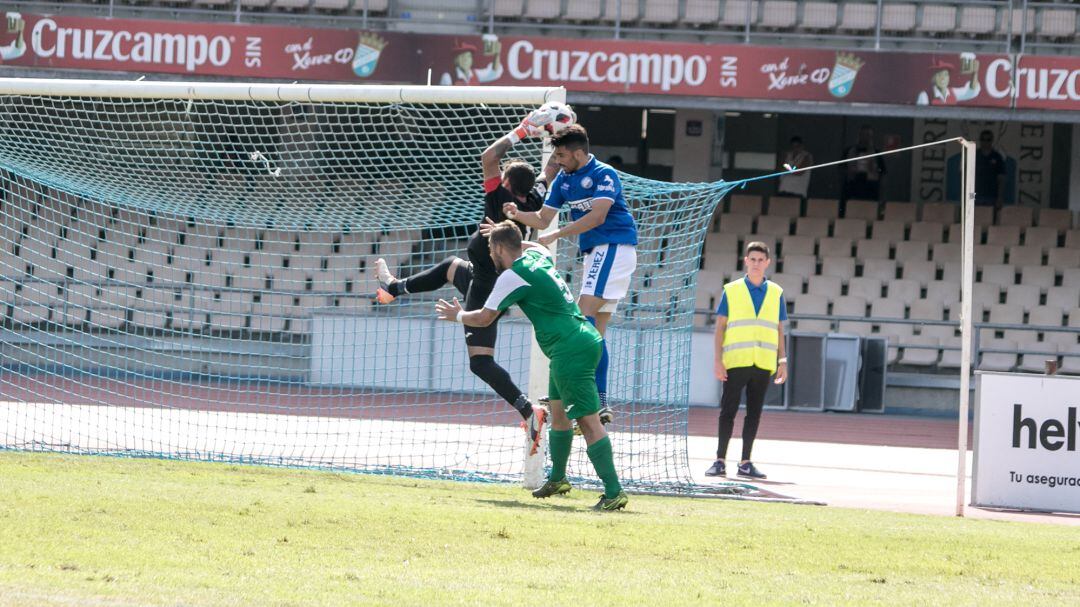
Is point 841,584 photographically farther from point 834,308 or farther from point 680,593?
point 834,308

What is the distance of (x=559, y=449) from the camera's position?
25.8 ft

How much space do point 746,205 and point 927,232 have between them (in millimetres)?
2824

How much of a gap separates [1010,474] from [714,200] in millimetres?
2966

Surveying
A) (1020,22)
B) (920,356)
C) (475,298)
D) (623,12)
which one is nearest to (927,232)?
(920,356)

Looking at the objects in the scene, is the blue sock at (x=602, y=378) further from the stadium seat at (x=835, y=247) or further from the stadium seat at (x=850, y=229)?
the stadium seat at (x=850, y=229)

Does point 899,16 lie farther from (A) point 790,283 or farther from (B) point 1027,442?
(B) point 1027,442

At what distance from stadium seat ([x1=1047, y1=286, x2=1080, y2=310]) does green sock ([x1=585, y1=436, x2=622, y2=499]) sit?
45.2 ft

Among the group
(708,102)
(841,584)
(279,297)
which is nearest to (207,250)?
(279,297)

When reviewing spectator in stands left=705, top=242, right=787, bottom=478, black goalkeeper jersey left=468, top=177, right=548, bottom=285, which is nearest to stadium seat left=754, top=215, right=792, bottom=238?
spectator in stands left=705, top=242, right=787, bottom=478

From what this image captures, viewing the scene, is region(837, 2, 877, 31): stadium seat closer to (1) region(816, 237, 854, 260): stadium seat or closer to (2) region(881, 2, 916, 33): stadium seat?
(2) region(881, 2, 916, 33): stadium seat

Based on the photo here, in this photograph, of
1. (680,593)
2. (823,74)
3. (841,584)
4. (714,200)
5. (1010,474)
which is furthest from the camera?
(823,74)

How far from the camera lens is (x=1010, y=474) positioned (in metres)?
9.01

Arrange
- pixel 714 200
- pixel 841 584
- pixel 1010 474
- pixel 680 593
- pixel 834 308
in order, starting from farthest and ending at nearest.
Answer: pixel 834 308
pixel 714 200
pixel 1010 474
pixel 841 584
pixel 680 593

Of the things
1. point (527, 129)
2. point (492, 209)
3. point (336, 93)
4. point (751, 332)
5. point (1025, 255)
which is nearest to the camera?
point (527, 129)
